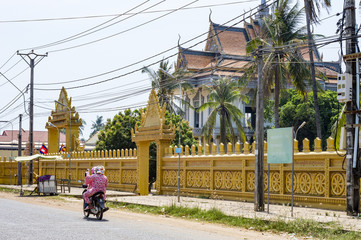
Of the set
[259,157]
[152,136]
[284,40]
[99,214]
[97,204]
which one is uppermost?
[284,40]

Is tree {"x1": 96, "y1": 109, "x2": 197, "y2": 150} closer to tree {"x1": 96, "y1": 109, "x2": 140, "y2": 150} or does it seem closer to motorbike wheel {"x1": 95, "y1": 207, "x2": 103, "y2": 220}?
tree {"x1": 96, "y1": 109, "x2": 140, "y2": 150}

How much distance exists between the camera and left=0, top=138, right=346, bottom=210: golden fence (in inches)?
726

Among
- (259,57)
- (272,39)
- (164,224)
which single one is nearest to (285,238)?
(164,224)

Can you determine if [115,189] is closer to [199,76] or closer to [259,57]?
[259,57]

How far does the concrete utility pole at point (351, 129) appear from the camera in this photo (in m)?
15.9

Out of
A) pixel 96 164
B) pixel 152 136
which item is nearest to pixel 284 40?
pixel 152 136

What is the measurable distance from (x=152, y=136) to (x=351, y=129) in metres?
13.9

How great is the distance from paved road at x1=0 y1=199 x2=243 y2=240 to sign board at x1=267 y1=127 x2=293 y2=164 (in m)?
3.65

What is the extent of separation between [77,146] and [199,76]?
1682 centimetres

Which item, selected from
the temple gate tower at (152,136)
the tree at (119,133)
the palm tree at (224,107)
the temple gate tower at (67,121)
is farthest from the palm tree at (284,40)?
the temple gate tower at (67,121)

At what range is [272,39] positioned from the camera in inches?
1371

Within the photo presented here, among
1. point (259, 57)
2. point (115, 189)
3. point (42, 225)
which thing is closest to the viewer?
point (42, 225)

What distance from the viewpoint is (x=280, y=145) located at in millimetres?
16859

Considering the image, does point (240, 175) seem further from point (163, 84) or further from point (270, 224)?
point (163, 84)
